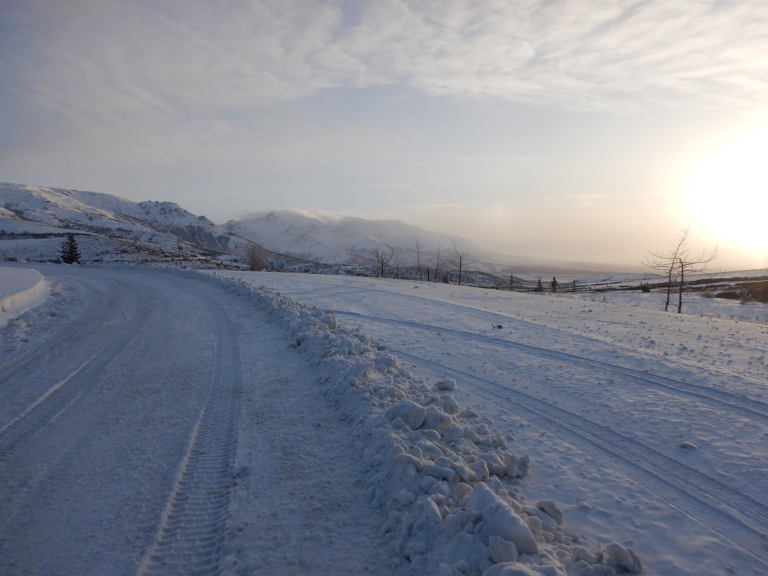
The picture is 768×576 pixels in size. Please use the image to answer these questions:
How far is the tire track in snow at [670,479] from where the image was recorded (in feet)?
12.3

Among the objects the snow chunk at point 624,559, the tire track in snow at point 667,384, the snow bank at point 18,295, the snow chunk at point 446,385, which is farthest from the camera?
the snow bank at point 18,295

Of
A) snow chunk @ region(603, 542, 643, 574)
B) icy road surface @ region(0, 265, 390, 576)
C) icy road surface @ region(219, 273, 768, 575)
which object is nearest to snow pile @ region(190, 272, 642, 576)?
snow chunk @ region(603, 542, 643, 574)

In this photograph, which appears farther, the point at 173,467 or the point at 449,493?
the point at 173,467

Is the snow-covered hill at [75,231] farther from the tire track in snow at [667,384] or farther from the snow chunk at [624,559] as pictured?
the snow chunk at [624,559]

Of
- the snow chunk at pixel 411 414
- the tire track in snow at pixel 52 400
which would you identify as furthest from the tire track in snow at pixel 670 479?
the tire track in snow at pixel 52 400

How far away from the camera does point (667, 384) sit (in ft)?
24.3

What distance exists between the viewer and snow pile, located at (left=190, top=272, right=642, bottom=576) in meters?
3.05

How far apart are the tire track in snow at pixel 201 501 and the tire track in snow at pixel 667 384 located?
7.30 metres

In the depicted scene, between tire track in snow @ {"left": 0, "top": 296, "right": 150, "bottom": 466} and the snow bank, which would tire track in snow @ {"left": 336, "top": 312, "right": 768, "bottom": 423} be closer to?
tire track in snow @ {"left": 0, "top": 296, "right": 150, "bottom": 466}

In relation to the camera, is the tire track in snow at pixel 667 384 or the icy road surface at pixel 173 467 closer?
the icy road surface at pixel 173 467

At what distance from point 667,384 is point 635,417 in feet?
6.70

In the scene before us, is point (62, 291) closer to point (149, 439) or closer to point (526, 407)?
point (149, 439)

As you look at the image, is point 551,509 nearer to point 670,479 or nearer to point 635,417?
point 670,479

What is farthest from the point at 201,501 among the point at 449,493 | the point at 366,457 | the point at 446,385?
the point at 446,385
